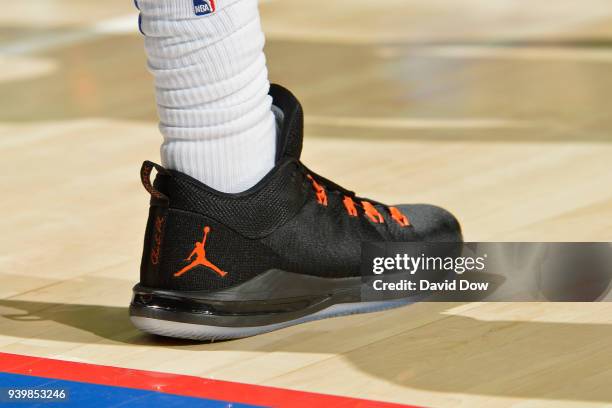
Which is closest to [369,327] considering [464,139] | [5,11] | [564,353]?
[564,353]

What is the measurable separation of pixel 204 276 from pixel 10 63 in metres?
2.10

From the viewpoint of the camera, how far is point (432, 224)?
1.68 meters

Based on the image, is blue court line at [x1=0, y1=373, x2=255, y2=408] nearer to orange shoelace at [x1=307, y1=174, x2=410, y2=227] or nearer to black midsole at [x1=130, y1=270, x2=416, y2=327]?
black midsole at [x1=130, y1=270, x2=416, y2=327]

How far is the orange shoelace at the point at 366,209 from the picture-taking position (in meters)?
1.57

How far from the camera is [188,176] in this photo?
1466 millimetres

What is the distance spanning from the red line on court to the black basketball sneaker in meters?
0.09

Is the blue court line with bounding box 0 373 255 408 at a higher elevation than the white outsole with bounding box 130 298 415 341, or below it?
below

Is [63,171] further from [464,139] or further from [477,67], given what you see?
[477,67]

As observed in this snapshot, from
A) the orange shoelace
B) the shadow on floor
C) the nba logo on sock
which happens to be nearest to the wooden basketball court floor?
the shadow on floor

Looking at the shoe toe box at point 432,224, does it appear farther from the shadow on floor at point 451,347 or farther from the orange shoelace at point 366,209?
the shadow on floor at point 451,347

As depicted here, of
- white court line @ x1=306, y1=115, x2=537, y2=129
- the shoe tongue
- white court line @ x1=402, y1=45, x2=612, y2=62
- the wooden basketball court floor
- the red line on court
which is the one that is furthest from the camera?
white court line @ x1=402, y1=45, x2=612, y2=62

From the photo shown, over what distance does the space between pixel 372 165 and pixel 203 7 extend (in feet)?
3.16

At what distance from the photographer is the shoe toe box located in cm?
167

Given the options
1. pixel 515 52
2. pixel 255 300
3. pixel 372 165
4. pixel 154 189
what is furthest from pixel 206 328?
pixel 515 52
